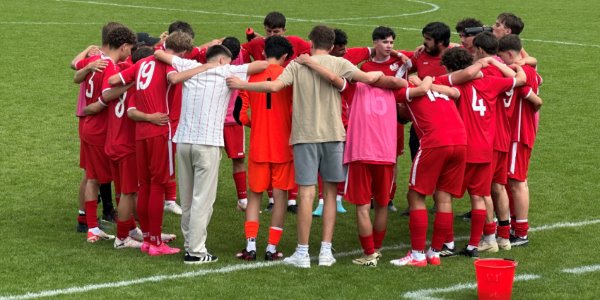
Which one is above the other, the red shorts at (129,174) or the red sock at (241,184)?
the red shorts at (129,174)

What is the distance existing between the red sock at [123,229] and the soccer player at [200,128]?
931mm

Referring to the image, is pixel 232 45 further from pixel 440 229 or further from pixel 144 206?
pixel 440 229

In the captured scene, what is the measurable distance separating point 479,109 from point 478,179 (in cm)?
74

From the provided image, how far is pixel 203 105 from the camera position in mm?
10336

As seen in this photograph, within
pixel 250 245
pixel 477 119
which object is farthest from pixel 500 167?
pixel 250 245

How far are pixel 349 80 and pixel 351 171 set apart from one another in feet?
2.87

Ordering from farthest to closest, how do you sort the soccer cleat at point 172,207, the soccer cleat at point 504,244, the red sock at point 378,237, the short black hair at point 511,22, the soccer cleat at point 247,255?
1. the soccer cleat at point 172,207
2. the short black hair at point 511,22
3. the soccer cleat at point 504,244
4. the red sock at point 378,237
5. the soccer cleat at point 247,255

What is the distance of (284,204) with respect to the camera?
10891 mm

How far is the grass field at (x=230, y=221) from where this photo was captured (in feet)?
32.1

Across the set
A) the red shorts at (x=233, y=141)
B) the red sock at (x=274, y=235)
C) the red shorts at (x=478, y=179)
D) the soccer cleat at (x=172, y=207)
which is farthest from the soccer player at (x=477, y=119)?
the soccer cleat at (x=172, y=207)

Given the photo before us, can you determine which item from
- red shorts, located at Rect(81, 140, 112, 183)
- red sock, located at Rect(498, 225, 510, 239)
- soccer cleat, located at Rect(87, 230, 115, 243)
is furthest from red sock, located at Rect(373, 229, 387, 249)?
red shorts, located at Rect(81, 140, 112, 183)

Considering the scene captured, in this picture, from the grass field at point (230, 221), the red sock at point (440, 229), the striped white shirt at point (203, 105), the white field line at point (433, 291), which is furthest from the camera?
the red sock at point (440, 229)

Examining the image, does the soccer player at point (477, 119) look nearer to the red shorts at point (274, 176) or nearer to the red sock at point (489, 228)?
the red sock at point (489, 228)

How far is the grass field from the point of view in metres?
9.79
